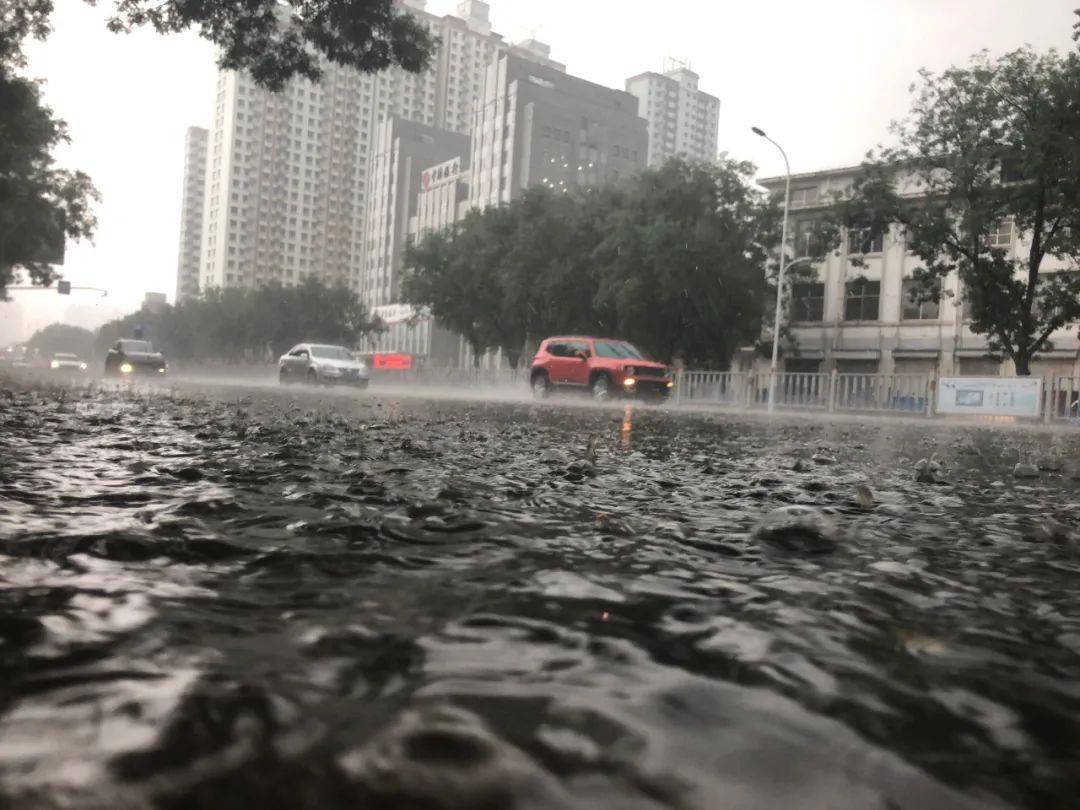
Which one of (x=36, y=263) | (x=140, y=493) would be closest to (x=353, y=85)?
(x=36, y=263)

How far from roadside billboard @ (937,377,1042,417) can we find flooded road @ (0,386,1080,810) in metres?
20.9

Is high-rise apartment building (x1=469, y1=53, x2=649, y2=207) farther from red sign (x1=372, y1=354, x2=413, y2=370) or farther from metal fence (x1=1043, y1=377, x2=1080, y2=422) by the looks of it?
metal fence (x1=1043, y1=377, x2=1080, y2=422)

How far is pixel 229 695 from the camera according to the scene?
1.10 metres

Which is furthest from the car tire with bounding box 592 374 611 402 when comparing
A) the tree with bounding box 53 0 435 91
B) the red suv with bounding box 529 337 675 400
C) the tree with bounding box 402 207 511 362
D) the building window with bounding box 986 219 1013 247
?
the building window with bounding box 986 219 1013 247

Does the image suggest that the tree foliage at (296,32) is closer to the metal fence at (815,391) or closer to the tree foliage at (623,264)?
the metal fence at (815,391)

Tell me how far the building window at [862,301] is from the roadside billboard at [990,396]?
75.7 feet

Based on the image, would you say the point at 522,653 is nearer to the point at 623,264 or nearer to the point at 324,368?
the point at 324,368

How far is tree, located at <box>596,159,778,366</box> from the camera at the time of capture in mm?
33531

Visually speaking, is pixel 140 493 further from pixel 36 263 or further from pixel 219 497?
pixel 36 263

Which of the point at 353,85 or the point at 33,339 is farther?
the point at 33,339

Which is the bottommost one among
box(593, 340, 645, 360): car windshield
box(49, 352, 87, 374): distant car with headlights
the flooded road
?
box(49, 352, 87, 374): distant car with headlights

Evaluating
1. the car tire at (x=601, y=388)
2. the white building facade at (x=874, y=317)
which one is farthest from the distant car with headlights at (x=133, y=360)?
the white building facade at (x=874, y=317)

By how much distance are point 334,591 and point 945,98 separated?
99.4 ft

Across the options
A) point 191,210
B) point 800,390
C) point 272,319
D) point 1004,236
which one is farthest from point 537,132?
point 191,210
